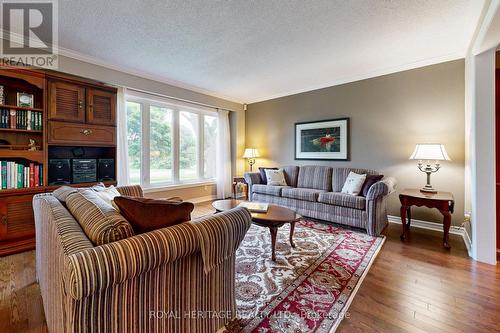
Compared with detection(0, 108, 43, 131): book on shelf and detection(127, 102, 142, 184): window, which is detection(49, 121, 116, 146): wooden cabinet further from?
detection(127, 102, 142, 184): window

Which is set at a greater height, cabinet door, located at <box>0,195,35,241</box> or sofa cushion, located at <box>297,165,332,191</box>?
sofa cushion, located at <box>297,165,332,191</box>

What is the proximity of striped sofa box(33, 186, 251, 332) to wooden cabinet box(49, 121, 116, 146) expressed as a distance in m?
1.83

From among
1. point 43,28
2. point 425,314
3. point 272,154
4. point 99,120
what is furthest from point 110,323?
point 272,154

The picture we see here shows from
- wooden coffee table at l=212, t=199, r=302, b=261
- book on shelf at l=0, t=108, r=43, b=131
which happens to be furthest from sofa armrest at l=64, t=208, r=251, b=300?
book on shelf at l=0, t=108, r=43, b=131

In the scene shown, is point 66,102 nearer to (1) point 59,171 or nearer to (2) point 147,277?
(1) point 59,171

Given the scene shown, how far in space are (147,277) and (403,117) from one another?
159 inches

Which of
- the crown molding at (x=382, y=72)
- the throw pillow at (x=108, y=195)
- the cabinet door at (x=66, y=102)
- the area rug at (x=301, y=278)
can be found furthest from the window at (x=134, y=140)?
the crown molding at (x=382, y=72)

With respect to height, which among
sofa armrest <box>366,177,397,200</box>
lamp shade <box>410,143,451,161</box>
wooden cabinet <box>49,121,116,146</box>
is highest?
wooden cabinet <box>49,121,116,146</box>

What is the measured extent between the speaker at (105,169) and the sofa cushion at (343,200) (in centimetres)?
325

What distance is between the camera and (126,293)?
0.95 m

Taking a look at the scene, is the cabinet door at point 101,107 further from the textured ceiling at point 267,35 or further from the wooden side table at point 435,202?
the wooden side table at point 435,202

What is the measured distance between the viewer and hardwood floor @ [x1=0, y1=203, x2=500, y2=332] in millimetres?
1439

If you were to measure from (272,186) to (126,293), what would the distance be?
337 centimetres

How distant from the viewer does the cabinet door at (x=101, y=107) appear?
3.01m
